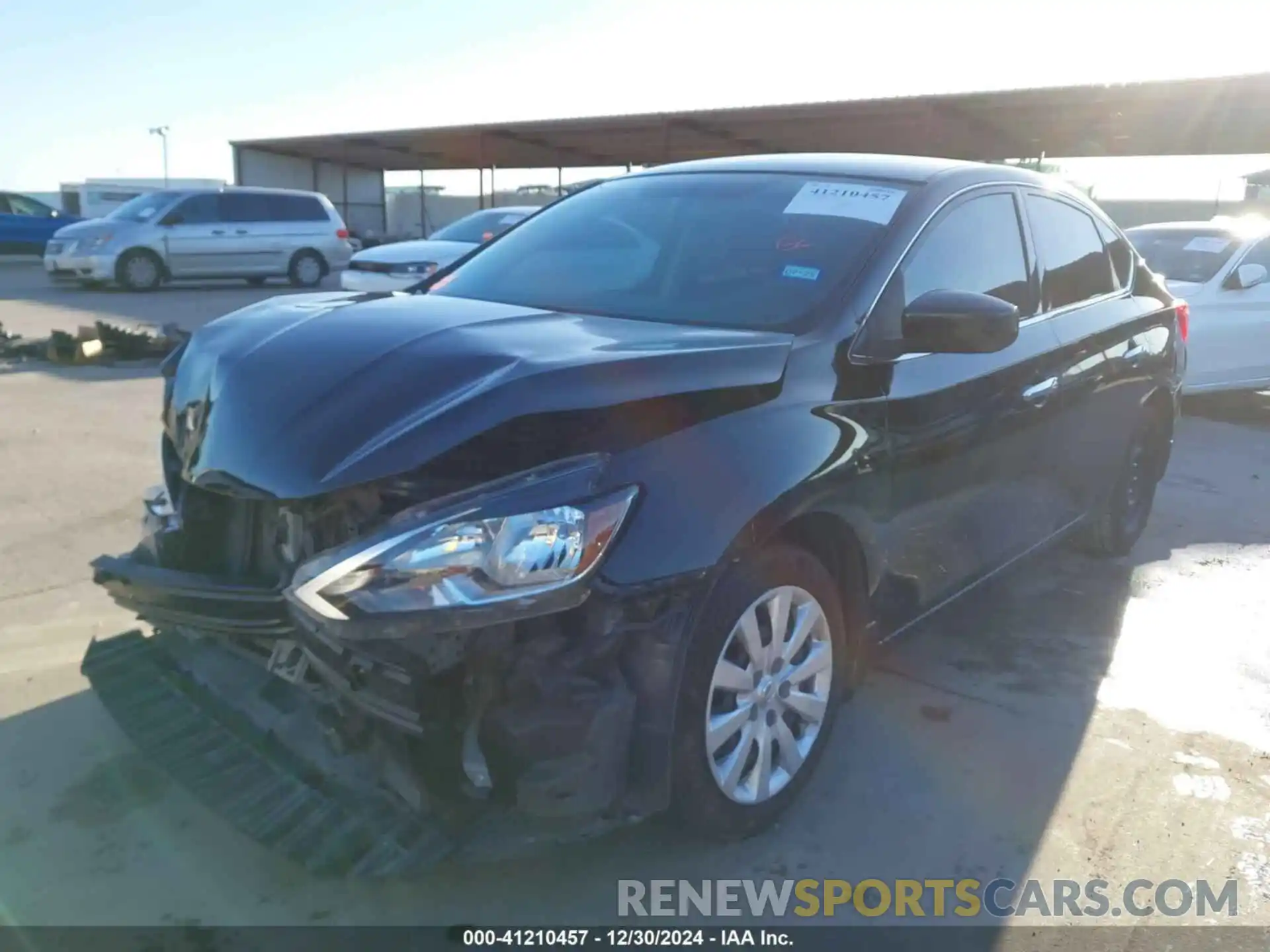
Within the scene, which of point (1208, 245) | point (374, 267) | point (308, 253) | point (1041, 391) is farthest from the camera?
point (308, 253)

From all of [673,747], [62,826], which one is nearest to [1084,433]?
[673,747]

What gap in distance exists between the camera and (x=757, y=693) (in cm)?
269

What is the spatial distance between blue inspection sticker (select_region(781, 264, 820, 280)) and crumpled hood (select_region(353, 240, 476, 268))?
380 inches

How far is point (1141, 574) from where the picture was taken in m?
5.14

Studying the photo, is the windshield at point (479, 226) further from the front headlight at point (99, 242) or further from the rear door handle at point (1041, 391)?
the rear door handle at point (1041, 391)

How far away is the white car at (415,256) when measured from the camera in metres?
12.6

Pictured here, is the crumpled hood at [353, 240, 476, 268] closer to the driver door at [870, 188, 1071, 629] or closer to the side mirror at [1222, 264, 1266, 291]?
the side mirror at [1222, 264, 1266, 291]

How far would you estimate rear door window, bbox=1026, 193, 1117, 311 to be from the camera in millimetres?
4074

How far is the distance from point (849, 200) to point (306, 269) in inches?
675

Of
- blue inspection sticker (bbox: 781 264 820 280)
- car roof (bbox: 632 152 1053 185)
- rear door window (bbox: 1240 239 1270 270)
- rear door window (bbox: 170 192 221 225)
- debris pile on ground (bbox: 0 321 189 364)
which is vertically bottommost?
debris pile on ground (bbox: 0 321 189 364)

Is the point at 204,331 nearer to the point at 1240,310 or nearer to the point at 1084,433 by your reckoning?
the point at 1084,433

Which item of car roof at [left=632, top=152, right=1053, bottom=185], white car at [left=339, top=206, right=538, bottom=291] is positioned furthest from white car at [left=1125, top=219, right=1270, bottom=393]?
white car at [left=339, top=206, right=538, bottom=291]

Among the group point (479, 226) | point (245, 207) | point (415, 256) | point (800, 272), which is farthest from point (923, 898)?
point (245, 207)

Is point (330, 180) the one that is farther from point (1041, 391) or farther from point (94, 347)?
point (1041, 391)
